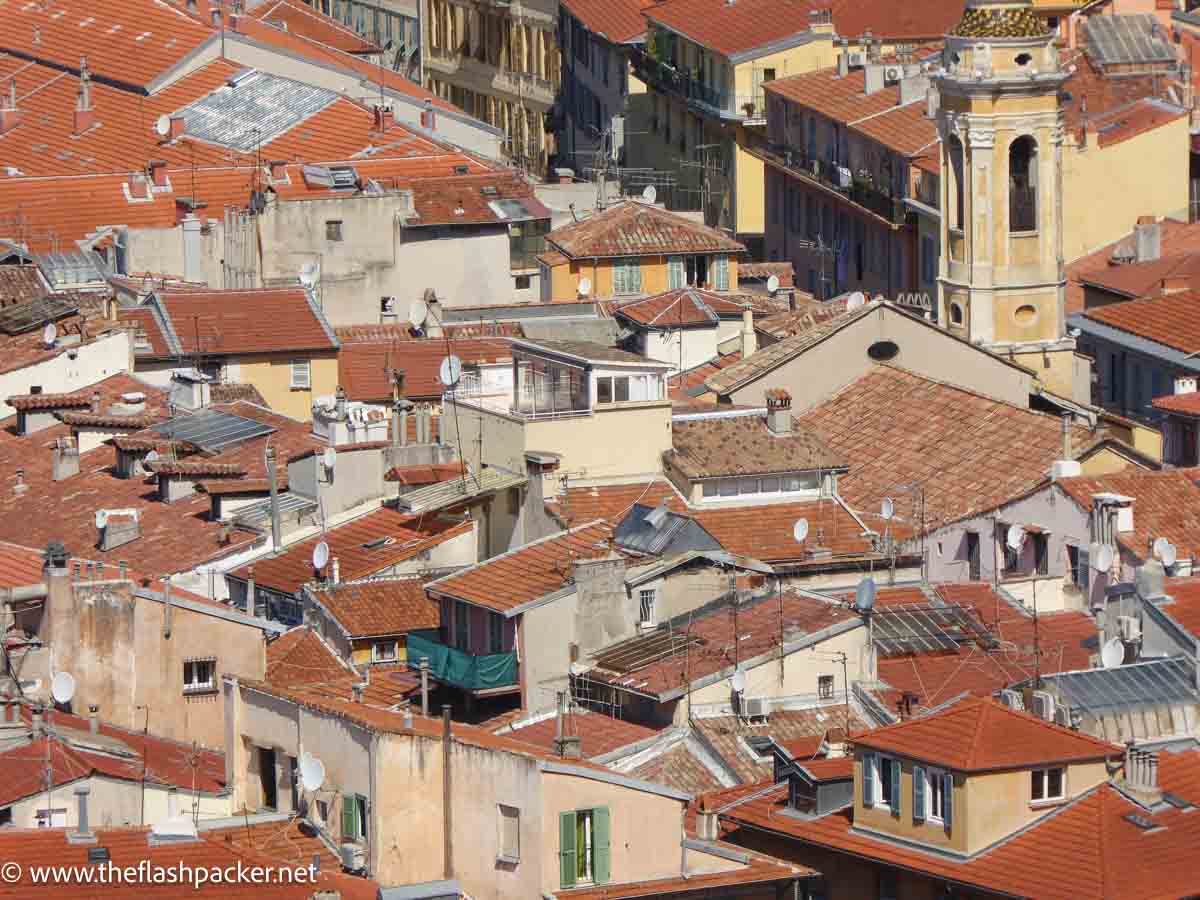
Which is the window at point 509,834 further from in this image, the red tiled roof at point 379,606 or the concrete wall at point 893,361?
the concrete wall at point 893,361

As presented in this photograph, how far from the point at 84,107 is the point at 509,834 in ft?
257

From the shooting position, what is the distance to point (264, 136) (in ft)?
424

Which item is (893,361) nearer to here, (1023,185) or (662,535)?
(1023,185)

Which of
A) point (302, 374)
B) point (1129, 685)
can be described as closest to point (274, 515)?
point (302, 374)

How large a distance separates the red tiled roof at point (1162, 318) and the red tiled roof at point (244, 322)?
15.1 meters

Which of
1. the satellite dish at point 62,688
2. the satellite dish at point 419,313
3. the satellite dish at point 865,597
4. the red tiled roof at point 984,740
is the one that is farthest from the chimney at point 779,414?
the satellite dish at point 419,313

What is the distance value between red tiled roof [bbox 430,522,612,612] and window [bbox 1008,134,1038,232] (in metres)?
25.0

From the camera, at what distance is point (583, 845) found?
59.9 m

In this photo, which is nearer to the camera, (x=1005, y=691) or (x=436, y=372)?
(x=1005, y=691)

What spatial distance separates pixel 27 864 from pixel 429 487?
28.4 m

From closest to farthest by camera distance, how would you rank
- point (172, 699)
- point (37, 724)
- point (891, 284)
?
1. point (37, 724)
2. point (172, 699)
3. point (891, 284)

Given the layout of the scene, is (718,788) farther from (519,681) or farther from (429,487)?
(429,487)

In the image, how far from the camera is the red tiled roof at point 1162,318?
326 ft

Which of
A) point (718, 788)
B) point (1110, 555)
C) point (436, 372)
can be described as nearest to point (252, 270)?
point (436, 372)
